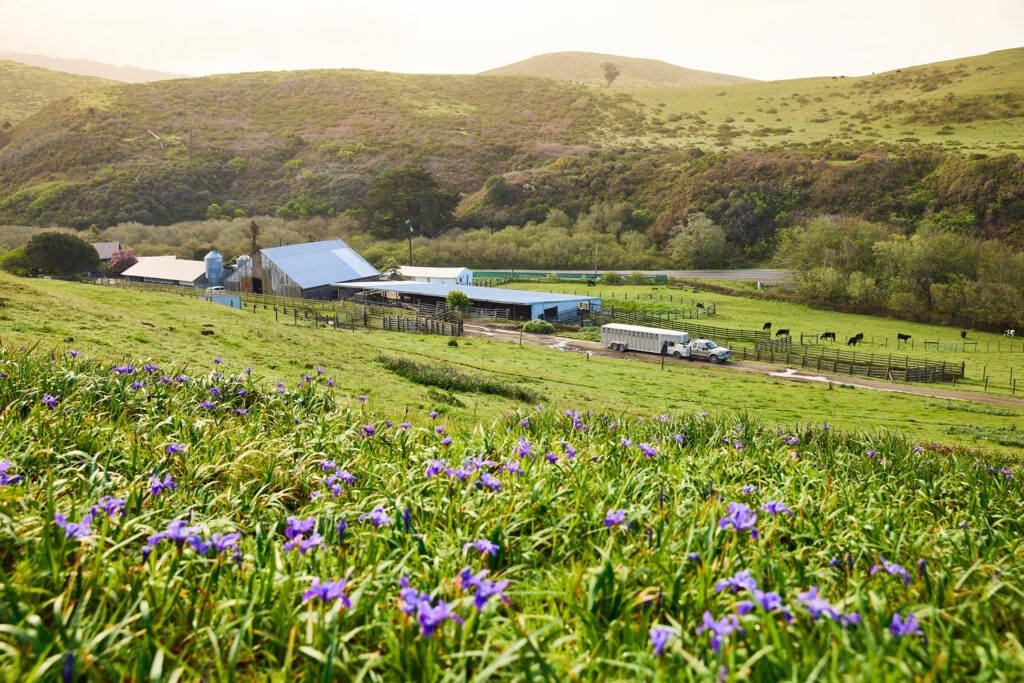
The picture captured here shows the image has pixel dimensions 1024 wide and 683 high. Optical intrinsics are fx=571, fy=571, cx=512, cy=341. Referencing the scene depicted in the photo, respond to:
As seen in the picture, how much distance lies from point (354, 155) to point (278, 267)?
82740 millimetres

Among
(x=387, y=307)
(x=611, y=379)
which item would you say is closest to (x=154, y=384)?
(x=611, y=379)

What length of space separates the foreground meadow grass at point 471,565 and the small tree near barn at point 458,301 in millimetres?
42975

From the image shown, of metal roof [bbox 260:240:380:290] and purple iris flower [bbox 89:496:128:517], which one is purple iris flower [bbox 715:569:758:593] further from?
metal roof [bbox 260:240:380:290]

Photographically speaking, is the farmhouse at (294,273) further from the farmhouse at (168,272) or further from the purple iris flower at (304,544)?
the purple iris flower at (304,544)

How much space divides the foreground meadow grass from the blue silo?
57.8 m

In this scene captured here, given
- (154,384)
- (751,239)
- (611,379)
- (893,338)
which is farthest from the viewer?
(751,239)

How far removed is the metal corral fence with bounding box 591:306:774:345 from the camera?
42.9m

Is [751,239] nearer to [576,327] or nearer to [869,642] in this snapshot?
[576,327]

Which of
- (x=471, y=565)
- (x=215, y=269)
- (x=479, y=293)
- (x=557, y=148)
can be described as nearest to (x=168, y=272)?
(x=215, y=269)

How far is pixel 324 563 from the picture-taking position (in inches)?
116

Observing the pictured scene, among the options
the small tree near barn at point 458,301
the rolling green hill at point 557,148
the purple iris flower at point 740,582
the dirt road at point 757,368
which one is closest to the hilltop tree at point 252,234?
the rolling green hill at point 557,148

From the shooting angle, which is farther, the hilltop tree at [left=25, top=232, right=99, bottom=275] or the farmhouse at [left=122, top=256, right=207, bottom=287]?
the farmhouse at [left=122, top=256, right=207, bottom=287]

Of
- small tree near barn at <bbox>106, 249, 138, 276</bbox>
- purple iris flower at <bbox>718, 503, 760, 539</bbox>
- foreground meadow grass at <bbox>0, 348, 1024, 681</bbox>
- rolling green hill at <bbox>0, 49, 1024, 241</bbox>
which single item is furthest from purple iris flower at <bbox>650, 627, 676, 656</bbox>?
rolling green hill at <bbox>0, 49, 1024, 241</bbox>

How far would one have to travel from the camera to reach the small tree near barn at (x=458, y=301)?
4900cm
